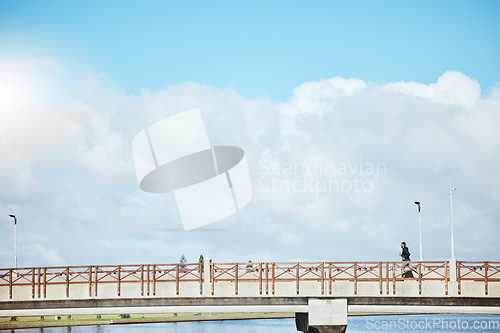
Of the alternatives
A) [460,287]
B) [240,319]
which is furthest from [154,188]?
[240,319]

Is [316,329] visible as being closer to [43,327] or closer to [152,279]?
[152,279]

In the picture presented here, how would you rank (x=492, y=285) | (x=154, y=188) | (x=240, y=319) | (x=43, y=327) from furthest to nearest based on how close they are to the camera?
(x=240, y=319) → (x=43, y=327) → (x=154, y=188) → (x=492, y=285)

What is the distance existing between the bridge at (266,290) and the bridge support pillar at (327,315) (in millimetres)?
53

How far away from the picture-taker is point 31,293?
35.4m

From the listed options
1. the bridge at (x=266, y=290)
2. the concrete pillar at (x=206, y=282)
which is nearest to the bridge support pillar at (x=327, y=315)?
the bridge at (x=266, y=290)

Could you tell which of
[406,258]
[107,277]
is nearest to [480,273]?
[406,258]

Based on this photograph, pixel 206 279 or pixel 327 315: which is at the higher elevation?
pixel 206 279

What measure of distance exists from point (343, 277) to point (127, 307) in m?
12.0

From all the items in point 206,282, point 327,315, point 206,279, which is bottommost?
point 327,315

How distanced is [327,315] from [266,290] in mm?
3502

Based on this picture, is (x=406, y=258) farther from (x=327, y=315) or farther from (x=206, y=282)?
(x=206, y=282)

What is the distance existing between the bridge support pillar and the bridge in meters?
0.05

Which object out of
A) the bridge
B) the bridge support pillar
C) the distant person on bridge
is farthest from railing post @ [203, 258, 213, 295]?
the distant person on bridge

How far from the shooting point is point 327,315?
34.1 m
